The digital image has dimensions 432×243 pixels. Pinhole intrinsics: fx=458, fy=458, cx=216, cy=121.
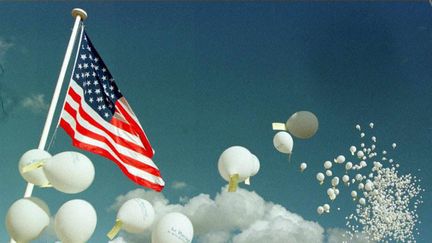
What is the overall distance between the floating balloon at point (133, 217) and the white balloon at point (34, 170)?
1533 mm

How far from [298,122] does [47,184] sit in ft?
18.2

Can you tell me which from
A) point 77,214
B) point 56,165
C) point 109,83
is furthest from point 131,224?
point 109,83

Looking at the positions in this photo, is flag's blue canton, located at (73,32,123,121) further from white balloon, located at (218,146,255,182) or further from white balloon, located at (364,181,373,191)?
white balloon, located at (364,181,373,191)

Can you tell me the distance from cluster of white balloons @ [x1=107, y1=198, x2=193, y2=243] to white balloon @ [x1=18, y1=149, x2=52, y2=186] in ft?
5.11

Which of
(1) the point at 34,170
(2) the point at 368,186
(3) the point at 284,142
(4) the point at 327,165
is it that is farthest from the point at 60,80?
(2) the point at 368,186

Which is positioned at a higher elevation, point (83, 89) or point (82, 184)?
point (83, 89)

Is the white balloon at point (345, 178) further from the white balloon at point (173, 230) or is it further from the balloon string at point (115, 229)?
the balloon string at point (115, 229)

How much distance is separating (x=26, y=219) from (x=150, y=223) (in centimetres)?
208

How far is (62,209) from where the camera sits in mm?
7586

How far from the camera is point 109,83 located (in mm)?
11133

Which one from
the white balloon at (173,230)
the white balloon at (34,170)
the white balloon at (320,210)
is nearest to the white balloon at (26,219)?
the white balloon at (34,170)

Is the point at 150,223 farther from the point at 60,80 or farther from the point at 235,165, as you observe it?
the point at 60,80

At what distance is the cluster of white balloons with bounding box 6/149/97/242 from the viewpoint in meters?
7.44

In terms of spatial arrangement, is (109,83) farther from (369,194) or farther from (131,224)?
(369,194)
